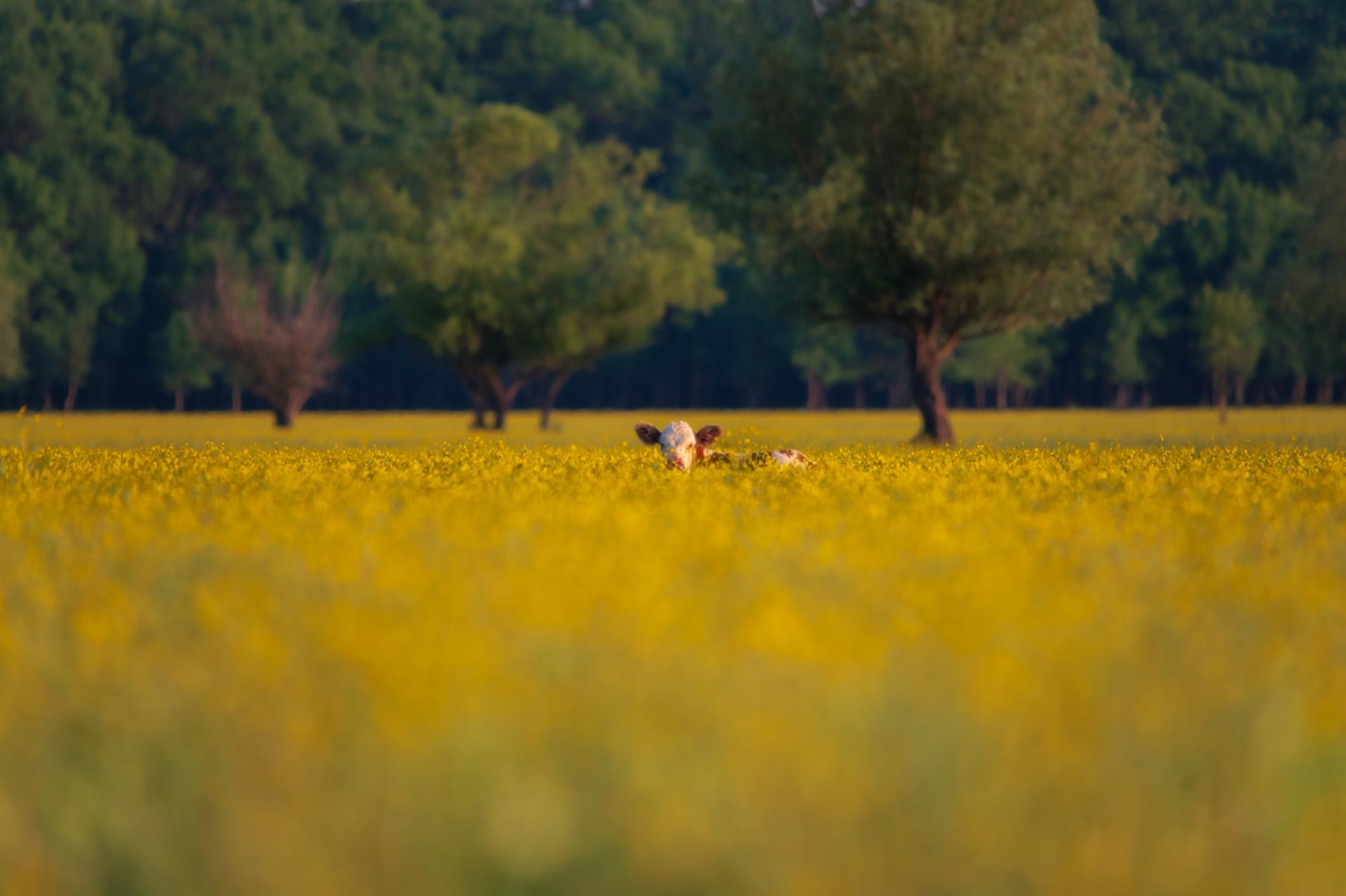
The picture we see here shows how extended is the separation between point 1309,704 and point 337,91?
127625mm

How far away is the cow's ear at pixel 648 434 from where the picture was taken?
20.9 metres

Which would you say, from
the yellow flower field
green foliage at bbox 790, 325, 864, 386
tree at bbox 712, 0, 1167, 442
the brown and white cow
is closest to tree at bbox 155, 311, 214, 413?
green foliage at bbox 790, 325, 864, 386

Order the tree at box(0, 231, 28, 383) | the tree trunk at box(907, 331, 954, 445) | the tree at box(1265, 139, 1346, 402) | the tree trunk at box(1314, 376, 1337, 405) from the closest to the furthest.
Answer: the tree trunk at box(907, 331, 954, 445) < the tree at box(1265, 139, 1346, 402) < the tree at box(0, 231, 28, 383) < the tree trunk at box(1314, 376, 1337, 405)

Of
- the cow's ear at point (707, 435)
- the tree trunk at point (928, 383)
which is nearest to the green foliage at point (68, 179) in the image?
the tree trunk at point (928, 383)

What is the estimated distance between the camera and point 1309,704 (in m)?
6.12

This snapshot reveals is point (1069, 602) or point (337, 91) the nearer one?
point (1069, 602)

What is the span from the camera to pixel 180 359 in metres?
104

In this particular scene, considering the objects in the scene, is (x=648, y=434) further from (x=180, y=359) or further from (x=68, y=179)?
(x=68, y=179)

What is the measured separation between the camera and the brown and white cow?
66.2 ft

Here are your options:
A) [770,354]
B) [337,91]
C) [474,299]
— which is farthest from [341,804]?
Result: [337,91]

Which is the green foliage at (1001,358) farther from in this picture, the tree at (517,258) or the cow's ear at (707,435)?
the cow's ear at (707,435)

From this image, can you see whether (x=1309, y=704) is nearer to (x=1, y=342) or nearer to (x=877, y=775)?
(x=877, y=775)

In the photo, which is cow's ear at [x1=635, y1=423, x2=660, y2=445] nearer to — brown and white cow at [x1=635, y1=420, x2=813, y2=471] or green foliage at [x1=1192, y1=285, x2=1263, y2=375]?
brown and white cow at [x1=635, y1=420, x2=813, y2=471]

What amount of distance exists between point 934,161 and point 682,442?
74.0 ft
